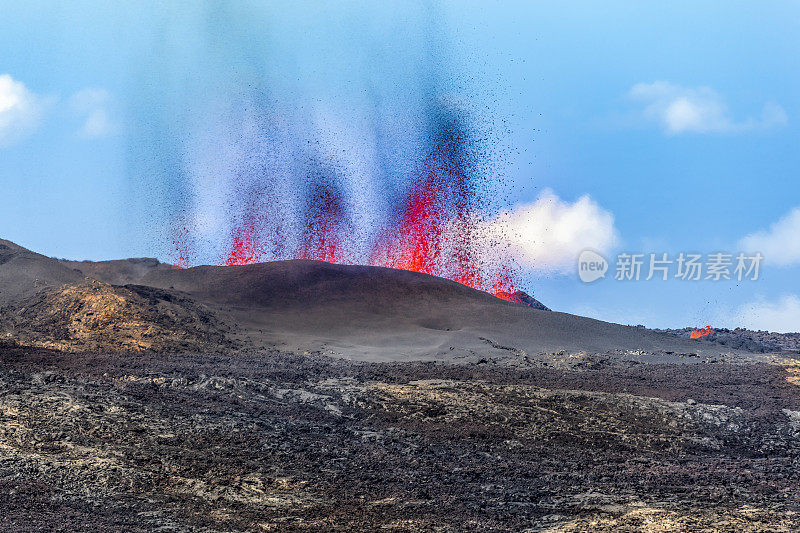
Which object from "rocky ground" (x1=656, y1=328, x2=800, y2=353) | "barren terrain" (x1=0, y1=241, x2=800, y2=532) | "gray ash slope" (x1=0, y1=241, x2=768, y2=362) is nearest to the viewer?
"barren terrain" (x1=0, y1=241, x2=800, y2=532)

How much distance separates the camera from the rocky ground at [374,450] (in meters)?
8.85

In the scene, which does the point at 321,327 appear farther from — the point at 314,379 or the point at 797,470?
the point at 797,470

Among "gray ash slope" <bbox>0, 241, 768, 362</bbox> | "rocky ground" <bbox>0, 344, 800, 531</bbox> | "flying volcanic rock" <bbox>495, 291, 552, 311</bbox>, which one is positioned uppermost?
"flying volcanic rock" <bbox>495, 291, 552, 311</bbox>

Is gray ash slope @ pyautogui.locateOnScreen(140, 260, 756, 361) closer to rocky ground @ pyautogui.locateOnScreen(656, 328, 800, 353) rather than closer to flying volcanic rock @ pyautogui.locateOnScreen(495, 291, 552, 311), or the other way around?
rocky ground @ pyautogui.locateOnScreen(656, 328, 800, 353)

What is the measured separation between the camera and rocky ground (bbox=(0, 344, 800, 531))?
8.85 meters

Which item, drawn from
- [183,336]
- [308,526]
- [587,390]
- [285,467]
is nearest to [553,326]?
[587,390]

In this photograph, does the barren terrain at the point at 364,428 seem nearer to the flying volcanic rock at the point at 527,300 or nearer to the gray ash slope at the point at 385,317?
the gray ash slope at the point at 385,317

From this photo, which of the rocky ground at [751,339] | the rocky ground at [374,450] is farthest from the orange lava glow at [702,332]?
the rocky ground at [374,450]

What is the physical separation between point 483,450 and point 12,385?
8.72 m

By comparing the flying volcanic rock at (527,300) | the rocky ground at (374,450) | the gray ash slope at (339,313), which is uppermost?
the flying volcanic rock at (527,300)

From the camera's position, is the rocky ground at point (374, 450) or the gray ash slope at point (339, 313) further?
the gray ash slope at point (339, 313)

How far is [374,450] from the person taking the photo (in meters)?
12.1

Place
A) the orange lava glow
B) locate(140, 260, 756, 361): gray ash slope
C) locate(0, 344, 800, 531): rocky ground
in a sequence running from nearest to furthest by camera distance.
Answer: locate(0, 344, 800, 531): rocky ground
locate(140, 260, 756, 361): gray ash slope
the orange lava glow

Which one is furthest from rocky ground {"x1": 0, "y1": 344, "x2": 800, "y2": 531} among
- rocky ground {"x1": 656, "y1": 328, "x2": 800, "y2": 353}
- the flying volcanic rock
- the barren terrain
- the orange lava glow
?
the flying volcanic rock
